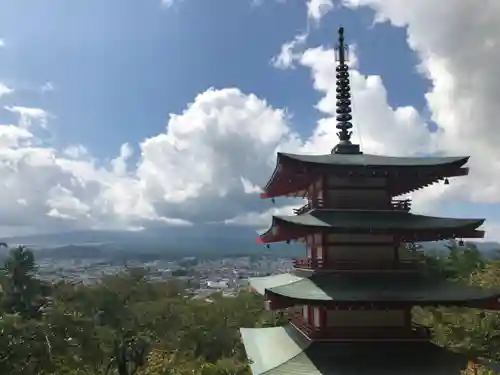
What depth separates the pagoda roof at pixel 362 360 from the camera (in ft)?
43.9

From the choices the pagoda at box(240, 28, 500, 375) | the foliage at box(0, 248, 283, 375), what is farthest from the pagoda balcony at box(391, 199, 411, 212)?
the foliage at box(0, 248, 283, 375)

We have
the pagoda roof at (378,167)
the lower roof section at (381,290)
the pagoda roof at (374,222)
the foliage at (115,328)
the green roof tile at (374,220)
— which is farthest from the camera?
the foliage at (115,328)

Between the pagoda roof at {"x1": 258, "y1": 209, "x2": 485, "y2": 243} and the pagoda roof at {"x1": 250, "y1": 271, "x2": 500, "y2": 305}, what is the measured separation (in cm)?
148

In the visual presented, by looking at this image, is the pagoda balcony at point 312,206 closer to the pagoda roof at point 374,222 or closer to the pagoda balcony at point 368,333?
the pagoda roof at point 374,222

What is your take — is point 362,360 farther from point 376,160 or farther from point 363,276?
point 376,160

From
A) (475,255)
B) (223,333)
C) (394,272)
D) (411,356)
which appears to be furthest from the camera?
(475,255)

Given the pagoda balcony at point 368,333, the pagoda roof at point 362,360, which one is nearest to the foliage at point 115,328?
the pagoda roof at point 362,360

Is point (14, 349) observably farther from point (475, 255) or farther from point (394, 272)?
point (475, 255)

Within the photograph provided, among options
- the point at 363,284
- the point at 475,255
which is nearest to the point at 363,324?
the point at 363,284

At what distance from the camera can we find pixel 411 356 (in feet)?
46.4

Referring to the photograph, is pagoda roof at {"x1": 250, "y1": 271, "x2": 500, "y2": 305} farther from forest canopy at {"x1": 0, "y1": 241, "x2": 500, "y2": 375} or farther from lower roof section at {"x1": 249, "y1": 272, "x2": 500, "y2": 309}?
forest canopy at {"x1": 0, "y1": 241, "x2": 500, "y2": 375}

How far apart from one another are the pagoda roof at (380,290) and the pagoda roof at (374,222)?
1477mm

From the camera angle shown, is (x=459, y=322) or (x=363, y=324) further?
(x=459, y=322)

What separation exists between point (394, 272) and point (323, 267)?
2.18 meters
